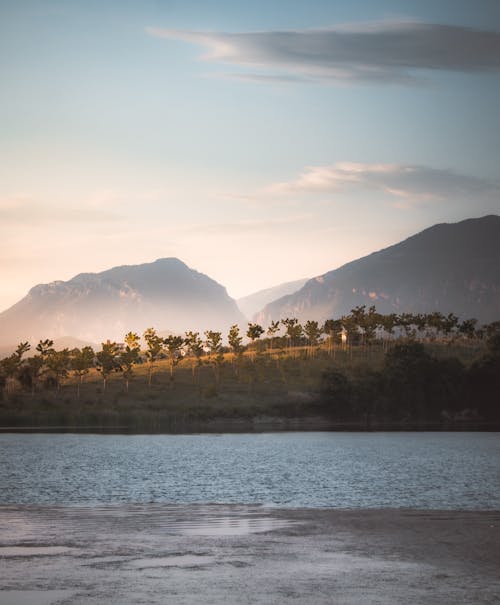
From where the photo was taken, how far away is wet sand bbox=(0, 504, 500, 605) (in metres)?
22.0

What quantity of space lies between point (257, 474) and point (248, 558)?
5120 cm

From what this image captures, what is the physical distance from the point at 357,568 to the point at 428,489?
1513 inches

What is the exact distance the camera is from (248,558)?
89.0 ft

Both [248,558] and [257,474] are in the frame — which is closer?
[248,558]

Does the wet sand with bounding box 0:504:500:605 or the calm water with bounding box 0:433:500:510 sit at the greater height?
the wet sand with bounding box 0:504:500:605

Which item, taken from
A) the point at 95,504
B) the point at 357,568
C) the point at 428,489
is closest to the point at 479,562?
the point at 357,568

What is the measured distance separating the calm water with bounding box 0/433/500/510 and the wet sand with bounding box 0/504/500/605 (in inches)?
523

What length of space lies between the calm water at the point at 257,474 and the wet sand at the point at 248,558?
43.6ft

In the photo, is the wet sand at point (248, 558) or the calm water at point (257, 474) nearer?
the wet sand at point (248, 558)

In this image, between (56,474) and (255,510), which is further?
(56,474)

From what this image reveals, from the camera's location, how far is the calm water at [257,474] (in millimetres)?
55219

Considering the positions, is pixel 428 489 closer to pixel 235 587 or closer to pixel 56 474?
pixel 56 474

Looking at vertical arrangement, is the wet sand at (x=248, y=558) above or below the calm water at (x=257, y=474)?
above

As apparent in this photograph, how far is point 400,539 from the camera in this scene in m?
32.2
